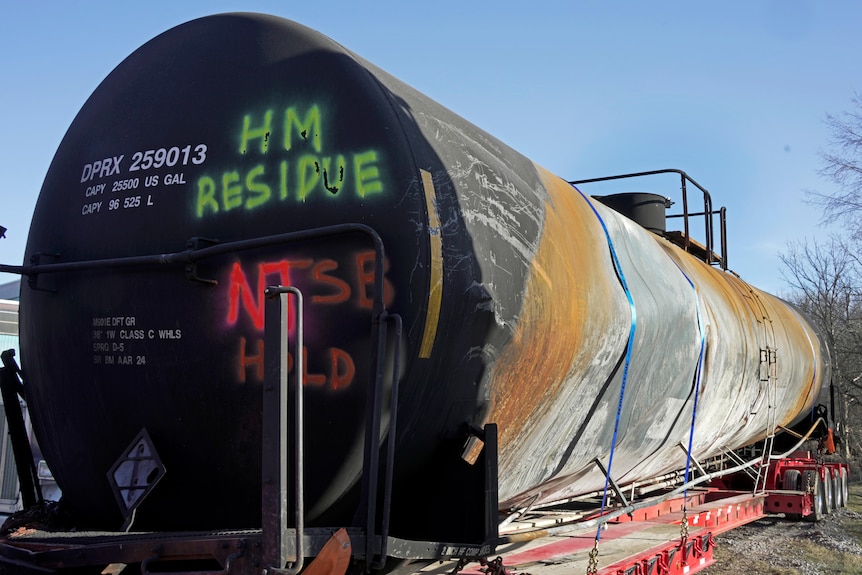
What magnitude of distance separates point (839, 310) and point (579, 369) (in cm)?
3254

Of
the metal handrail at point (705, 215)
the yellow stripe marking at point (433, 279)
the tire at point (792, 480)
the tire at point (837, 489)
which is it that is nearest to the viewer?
the yellow stripe marking at point (433, 279)

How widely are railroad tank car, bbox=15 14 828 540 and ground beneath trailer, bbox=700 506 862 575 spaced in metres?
6.86

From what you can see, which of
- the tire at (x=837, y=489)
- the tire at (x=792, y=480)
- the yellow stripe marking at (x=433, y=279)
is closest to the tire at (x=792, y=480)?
the tire at (x=792, y=480)

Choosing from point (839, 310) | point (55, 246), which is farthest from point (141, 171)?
point (839, 310)

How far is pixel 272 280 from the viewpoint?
10.3 feet

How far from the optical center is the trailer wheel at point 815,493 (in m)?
11.9

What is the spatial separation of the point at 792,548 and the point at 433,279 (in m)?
9.88

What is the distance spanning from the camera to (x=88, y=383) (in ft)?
11.5

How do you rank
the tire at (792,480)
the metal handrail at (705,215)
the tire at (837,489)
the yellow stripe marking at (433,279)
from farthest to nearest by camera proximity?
the tire at (837,489) < the tire at (792,480) < the metal handrail at (705,215) < the yellow stripe marking at (433,279)

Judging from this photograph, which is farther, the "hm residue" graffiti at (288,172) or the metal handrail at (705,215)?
the metal handrail at (705,215)

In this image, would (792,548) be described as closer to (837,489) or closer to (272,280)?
(837,489)

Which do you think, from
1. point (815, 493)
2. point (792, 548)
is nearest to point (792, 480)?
point (815, 493)

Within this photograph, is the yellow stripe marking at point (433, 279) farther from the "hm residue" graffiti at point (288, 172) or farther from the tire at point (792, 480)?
the tire at point (792, 480)

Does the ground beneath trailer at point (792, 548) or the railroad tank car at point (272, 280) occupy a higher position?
the railroad tank car at point (272, 280)
